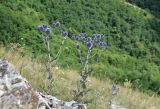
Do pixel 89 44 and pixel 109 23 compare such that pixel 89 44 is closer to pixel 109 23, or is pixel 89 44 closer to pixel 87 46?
pixel 87 46

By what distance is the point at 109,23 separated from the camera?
251ft

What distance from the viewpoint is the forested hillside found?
56.0 m

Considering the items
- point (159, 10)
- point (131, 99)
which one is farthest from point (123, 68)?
point (131, 99)

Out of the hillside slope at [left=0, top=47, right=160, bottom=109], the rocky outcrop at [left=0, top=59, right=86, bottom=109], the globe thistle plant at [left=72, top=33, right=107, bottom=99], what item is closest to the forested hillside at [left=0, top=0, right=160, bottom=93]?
the hillside slope at [left=0, top=47, right=160, bottom=109]

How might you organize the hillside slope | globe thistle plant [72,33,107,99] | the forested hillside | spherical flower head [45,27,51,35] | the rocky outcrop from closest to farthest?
the rocky outcrop → globe thistle plant [72,33,107,99] → spherical flower head [45,27,51,35] → the hillside slope → the forested hillside

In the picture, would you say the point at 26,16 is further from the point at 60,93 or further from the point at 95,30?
the point at 60,93

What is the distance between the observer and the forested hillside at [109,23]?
56.0 m

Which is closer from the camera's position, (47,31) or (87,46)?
(47,31)

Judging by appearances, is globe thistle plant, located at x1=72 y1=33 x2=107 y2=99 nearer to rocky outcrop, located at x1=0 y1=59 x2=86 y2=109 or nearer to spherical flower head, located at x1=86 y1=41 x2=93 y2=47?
spherical flower head, located at x1=86 y1=41 x2=93 y2=47

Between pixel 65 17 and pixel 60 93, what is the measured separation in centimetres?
6292

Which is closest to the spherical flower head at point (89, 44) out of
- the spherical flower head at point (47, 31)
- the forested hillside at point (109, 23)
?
the spherical flower head at point (47, 31)

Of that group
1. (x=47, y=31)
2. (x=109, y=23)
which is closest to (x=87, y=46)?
(x=47, y=31)

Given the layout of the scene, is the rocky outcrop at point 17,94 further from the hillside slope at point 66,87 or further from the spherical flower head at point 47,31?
the spherical flower head at point 47,31

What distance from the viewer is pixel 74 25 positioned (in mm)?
68688
